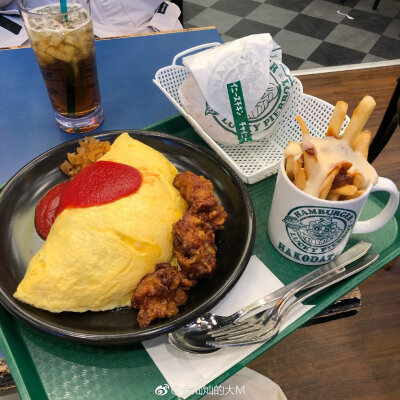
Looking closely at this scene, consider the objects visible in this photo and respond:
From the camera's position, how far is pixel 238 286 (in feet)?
3.26

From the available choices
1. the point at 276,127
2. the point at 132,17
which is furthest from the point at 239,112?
the point at 132,17

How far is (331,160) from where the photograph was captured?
2.82 ft

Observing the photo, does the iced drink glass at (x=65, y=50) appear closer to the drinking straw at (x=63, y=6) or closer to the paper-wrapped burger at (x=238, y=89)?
the drinking straw at (x=63, y=6)

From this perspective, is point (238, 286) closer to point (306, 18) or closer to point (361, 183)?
point (361, 183)

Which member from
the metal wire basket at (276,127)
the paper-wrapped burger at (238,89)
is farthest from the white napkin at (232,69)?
the metal wire basket at (276,127)

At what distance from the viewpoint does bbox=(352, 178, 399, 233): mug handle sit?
0.92 metres

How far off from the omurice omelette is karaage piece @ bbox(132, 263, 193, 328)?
5 cm

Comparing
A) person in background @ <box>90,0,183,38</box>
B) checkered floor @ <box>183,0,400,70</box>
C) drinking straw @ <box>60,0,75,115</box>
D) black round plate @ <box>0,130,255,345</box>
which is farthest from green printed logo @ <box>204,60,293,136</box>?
checkered floor @ <box>183,0,400,70</box>

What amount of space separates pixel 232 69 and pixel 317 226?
0.62 metres

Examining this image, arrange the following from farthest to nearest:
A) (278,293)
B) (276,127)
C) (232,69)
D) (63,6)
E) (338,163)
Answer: (276,127)
(232,69)
(63,6)
(278,293)
(338,163)

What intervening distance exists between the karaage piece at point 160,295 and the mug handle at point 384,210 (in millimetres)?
468

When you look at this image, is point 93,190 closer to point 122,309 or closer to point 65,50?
point 122,309

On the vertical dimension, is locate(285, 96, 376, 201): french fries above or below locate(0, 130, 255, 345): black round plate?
above

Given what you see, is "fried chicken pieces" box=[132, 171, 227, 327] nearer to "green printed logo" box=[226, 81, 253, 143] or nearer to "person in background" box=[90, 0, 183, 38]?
"green printed logo" box=[226, 81, 253, 143]
